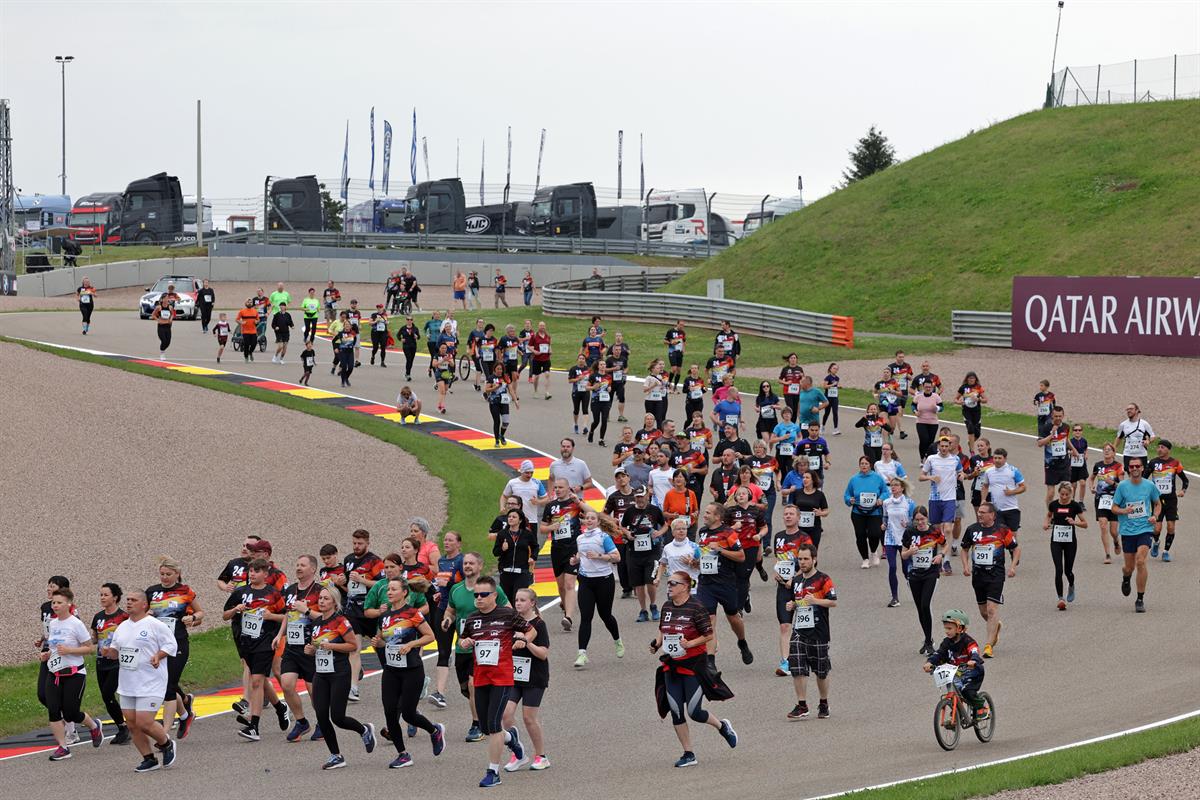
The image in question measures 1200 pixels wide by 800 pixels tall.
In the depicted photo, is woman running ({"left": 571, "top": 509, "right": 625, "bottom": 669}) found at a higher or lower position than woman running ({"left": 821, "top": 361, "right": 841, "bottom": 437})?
lower

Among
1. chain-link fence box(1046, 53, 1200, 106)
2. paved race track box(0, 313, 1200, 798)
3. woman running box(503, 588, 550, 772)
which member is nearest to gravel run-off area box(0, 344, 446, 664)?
paved race track box(0, 313, 1200, 798)

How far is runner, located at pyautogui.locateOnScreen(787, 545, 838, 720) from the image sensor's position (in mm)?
13438

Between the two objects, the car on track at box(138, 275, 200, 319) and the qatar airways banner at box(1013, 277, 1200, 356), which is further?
the car on track at box(138, 275, 200, 319)

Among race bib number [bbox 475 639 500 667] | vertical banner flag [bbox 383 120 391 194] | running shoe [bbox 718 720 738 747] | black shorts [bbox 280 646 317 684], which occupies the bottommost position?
running shoe [bbox 718 720 738 747]

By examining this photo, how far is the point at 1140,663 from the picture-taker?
15.0m

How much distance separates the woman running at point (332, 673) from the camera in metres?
12.4

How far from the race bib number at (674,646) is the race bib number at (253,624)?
3897mm

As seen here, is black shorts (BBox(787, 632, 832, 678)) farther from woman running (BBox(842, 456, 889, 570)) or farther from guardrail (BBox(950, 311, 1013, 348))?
guardrail (BBox(950, 311, 1013, 348))

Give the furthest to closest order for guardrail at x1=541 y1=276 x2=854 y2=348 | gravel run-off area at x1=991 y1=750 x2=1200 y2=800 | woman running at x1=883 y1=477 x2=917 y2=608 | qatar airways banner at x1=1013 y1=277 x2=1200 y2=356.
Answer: guardrail at x1=541 y1=276 x2=854 y2=348 < qatar airways banner at x1=1013 y1=277 x2=1200 y2=356 < woman running at x1=883 y1=477 x2=917 y2=608 < gravel run-off area at x1=991 y1=750 x2=1200 y2=800

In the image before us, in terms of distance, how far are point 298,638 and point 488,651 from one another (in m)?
2.06

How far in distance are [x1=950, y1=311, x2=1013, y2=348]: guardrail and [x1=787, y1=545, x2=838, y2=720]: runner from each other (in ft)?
97.4

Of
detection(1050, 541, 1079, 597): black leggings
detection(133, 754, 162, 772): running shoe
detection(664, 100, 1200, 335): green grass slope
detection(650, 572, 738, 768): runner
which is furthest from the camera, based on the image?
detection(664, 100, 1200, 335): green grass slope

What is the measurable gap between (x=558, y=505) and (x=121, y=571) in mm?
6640

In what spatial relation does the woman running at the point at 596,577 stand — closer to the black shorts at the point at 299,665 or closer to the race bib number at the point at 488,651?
the black shorts at the point at 299,665
